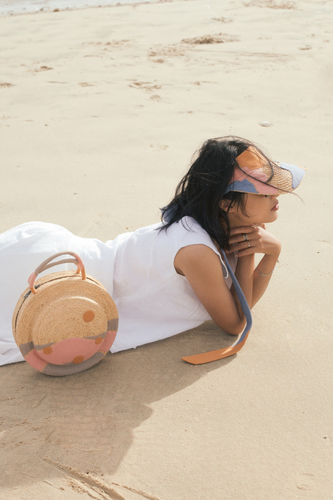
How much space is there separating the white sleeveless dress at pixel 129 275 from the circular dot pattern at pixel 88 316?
31cm

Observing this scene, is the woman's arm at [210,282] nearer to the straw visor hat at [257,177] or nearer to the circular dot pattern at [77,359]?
the straw visor hat at [257,177]

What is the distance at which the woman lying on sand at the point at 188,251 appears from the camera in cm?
180

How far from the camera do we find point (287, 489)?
1.43 meters

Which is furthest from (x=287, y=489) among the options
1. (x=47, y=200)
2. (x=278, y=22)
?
(x=278, y=22)

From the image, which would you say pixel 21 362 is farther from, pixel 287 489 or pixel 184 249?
pixel 287 489

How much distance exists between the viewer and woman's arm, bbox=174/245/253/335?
1.80 m

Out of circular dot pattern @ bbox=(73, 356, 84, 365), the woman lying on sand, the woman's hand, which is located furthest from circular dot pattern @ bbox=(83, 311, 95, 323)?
the woman's hand

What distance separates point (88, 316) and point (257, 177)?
813mm

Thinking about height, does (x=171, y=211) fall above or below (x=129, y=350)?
above

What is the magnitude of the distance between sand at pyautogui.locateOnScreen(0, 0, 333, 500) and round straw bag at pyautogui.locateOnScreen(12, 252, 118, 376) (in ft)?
0.56

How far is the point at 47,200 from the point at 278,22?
5.68m

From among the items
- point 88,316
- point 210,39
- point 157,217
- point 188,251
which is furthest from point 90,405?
point 210,39

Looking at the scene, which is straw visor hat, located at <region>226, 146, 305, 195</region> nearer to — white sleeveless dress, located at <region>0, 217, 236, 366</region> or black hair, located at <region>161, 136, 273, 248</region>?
black hair, located at <region>161, 136, 273, 248</region>

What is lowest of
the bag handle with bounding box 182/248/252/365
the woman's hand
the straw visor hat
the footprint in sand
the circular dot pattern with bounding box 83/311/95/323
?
the bag handle with bounding box 182/248/252/365
